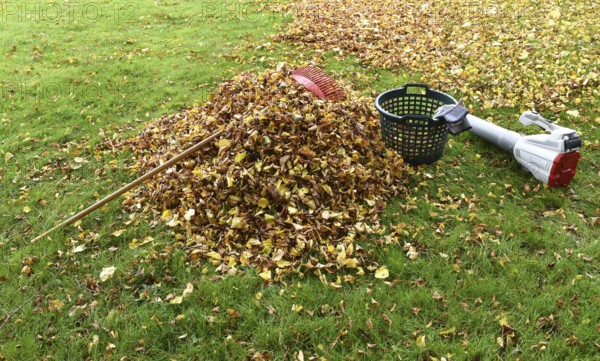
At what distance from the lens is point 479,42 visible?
20.8 ft

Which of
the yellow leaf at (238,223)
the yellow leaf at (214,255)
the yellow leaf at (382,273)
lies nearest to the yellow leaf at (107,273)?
the yellow leaf at (214,255)

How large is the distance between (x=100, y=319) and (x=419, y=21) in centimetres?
687

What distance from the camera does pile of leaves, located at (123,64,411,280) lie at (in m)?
3.14

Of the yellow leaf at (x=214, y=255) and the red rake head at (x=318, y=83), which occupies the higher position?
the red rake head at (x=318, y=83)

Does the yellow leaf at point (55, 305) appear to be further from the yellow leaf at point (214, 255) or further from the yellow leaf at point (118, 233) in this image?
the yellow leaf at point (214, 255)

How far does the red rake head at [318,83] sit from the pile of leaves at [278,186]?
194mm

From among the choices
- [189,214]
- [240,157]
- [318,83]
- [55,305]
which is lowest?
[55,305]

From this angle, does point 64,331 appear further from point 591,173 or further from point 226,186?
point 591,173

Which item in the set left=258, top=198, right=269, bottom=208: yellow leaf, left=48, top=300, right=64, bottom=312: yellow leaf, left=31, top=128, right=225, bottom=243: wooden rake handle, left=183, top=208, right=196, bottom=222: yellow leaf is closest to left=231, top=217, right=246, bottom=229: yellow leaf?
left=258, top=198, right=269, bottom=208: yellow leaf

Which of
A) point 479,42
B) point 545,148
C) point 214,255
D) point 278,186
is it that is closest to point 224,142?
point 278,186

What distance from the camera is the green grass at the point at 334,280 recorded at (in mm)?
2570

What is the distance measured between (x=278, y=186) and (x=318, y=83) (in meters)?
1.49

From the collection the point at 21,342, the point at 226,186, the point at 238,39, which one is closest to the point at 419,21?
the point at 238,39

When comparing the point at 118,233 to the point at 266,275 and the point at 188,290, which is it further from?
the point at 266,275
